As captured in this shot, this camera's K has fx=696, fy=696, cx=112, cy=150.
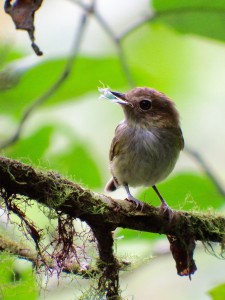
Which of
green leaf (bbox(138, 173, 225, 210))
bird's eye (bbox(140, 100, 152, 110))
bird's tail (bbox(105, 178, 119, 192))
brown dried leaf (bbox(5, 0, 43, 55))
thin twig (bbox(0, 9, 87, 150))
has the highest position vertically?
brown dried leaf (bbox(5, 0, 43, 55))

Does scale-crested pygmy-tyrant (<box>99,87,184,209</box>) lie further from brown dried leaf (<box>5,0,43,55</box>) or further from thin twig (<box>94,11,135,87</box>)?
brown dried leaf (<box>5,0,43,55</box>)

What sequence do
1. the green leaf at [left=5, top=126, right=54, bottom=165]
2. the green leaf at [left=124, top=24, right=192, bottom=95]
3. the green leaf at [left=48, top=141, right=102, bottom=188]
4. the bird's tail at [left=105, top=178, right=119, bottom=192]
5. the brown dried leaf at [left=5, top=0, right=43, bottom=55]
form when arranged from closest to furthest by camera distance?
the brown dried leaf at [left=5, top=0, right=43, bottom=55]
the green leaf at [left=5, top=126, right=54, bottom=165]
the green leaf at [left=48, top=141, right=102, bottom=188]
the green leaf at [left=124, top=24, right=192, bottom=95]
the bird's tail at [left=105, top=178, right=119, bottom=192]

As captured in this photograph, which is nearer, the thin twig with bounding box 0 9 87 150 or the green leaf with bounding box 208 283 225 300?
the green leaf with bounding box 208 283 225 300

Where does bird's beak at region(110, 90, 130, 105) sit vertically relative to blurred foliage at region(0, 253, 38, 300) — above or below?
above

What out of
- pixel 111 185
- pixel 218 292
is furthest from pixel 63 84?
pixel 218 292

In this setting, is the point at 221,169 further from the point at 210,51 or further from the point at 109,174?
the point at 109,174

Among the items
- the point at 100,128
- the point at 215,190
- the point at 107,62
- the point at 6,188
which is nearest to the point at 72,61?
the point at 107,62

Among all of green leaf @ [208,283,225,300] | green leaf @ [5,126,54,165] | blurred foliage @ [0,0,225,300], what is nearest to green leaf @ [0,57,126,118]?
blurred foliage @ [0,0,225,300]

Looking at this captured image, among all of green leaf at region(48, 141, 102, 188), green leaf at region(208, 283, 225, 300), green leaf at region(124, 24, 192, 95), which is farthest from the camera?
green leaf at region(124, 24, 192, 95)
